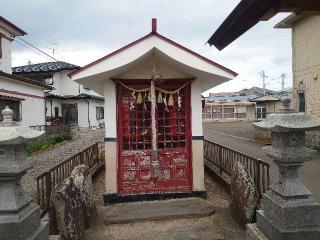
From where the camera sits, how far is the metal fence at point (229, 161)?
21.4 feet

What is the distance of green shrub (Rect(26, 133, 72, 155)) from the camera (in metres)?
17.9

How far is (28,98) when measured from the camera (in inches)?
848

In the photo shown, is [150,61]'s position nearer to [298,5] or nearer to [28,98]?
[298,5]

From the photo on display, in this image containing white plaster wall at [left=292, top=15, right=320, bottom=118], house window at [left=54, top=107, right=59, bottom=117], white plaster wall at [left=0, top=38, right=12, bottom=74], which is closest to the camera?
white plaster wall at [left=292, top=15, right=320, bottom=118]

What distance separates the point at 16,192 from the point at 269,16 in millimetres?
3532

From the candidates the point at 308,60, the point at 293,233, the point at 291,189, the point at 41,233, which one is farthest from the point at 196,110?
the point at 308,60

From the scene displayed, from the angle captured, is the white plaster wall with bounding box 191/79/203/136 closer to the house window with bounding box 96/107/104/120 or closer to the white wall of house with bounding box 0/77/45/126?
the white wall of house with bounding box 0/77/45/126

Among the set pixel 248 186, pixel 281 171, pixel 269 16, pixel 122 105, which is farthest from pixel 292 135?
pixel 122 105

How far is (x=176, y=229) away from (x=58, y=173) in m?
2.86

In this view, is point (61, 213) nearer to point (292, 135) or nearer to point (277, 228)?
point (277, 228)

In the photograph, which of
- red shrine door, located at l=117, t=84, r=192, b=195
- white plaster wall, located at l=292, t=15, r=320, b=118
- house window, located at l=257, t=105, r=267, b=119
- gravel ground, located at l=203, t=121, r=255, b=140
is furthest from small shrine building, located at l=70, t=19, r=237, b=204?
house window, located at l=257, t=105, r=267, b=119

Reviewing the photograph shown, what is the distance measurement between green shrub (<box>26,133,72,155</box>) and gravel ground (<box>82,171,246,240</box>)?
12.7 metres

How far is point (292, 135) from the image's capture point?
3.94 metres

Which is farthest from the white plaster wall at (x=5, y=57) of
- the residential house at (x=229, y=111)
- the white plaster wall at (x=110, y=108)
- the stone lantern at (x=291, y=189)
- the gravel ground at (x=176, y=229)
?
the residential house at (x=229, y=111)
